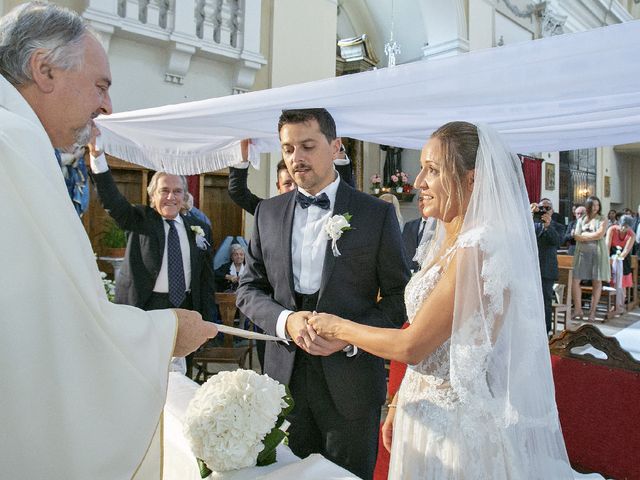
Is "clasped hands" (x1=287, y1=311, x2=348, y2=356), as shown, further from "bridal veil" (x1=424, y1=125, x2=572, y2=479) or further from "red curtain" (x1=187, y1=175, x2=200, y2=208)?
"red curtain" (x1=187, y1=175, x2=200, y2=208)

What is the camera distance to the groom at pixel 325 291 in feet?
6.16

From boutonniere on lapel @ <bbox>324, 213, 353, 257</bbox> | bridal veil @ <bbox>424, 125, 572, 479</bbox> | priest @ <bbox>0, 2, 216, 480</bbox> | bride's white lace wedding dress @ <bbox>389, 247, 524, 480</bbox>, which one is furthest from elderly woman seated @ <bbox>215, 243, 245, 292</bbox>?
priest @ <bbox>0, 2, 216, 480</bbox>

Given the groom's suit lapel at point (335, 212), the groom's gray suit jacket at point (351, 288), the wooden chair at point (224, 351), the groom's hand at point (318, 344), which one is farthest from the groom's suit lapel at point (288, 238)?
the wooden chair at point (224, 351)

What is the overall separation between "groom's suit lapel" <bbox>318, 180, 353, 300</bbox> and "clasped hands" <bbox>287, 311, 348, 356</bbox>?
6.5 inches

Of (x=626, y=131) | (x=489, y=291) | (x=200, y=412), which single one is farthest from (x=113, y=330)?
(x=626, y=131)

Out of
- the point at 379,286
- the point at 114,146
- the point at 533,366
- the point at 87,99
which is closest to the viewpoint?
the point at 87,99

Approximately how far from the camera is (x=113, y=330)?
3.83 feet

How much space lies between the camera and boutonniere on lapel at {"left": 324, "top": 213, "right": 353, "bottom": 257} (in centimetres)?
190

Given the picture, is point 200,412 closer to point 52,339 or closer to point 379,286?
point 52,339

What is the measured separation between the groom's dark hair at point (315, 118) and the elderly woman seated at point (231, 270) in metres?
4.13

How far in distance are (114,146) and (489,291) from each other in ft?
9.07

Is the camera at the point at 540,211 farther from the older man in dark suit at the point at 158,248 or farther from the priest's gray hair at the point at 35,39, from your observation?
the priest's gray hair at the point at 35,39

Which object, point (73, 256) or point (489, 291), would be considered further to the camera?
point (489, 291)

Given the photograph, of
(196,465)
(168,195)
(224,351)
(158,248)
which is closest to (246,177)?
(168,195)
